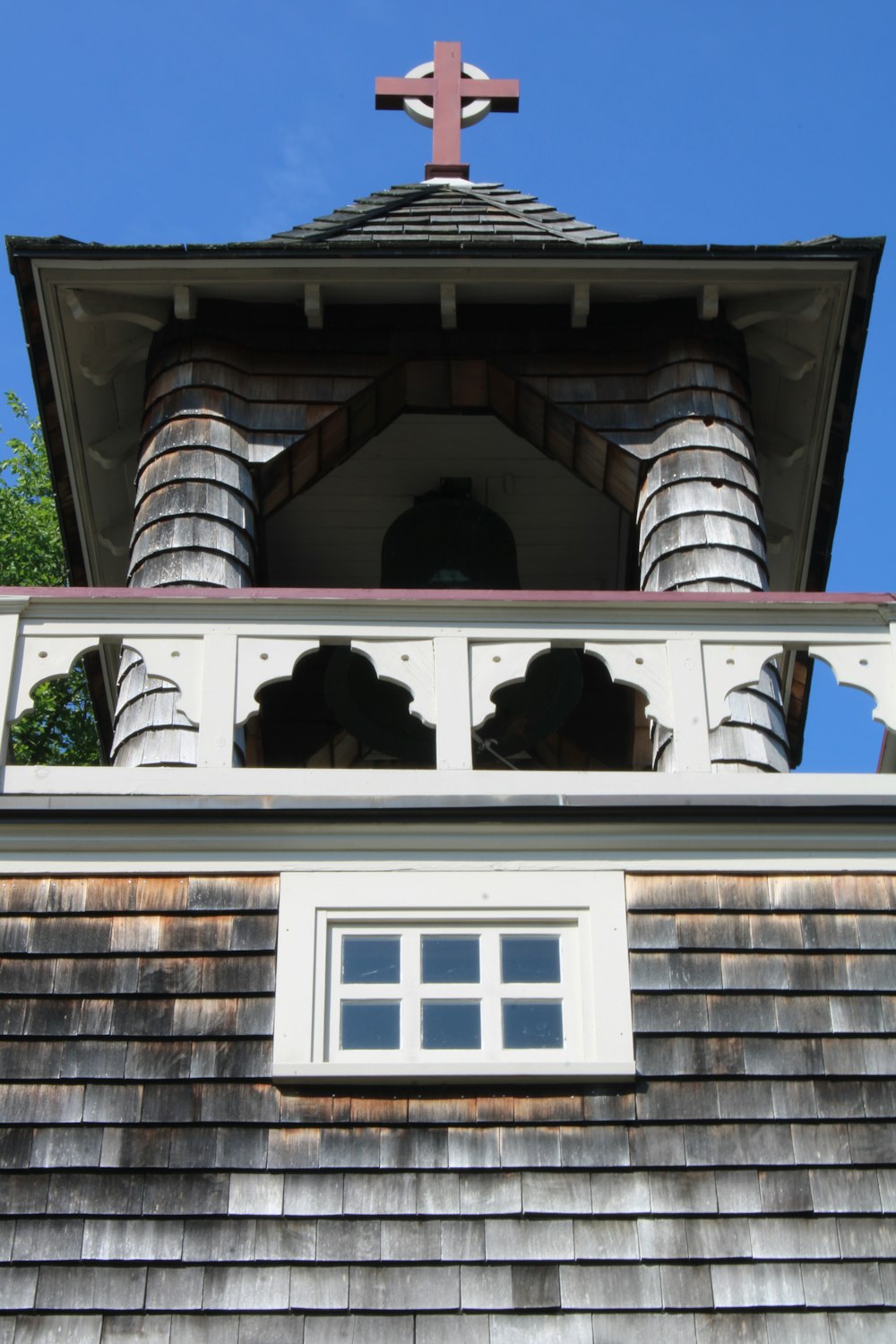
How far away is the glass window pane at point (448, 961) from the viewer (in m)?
6.60

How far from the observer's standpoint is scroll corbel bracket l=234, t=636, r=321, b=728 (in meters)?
7.20

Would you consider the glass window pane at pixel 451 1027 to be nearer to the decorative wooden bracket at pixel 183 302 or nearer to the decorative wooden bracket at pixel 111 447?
the decorative wooden bracket at pixel 183 302

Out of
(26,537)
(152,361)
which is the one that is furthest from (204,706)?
(26,537)

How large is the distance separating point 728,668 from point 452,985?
152 centimetres

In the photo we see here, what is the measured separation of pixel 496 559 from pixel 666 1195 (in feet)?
13.8

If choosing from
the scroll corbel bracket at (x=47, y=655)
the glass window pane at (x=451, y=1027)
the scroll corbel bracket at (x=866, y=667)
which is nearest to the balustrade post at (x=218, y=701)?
the scroll corbel bracket at (x=47, y=655)

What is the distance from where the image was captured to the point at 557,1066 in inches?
247

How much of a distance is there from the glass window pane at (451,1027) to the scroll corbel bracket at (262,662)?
1235mm

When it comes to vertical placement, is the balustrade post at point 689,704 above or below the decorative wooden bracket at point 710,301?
below

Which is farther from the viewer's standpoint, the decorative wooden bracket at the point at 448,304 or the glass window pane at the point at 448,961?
the decorative wooden bracket at the point at 448,304

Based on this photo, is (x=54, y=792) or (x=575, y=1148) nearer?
(x=575, y=1148)

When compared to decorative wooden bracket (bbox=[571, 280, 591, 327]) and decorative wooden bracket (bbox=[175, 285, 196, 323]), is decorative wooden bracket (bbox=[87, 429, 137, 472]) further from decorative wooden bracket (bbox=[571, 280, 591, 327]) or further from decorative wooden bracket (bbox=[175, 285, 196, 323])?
decorative wooden bracket (bbox=[571, 280, 591, 327])

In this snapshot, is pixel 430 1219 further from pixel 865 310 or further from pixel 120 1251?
pixel 865 310

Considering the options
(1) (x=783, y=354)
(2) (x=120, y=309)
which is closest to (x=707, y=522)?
(1) (x=783, y=354)
